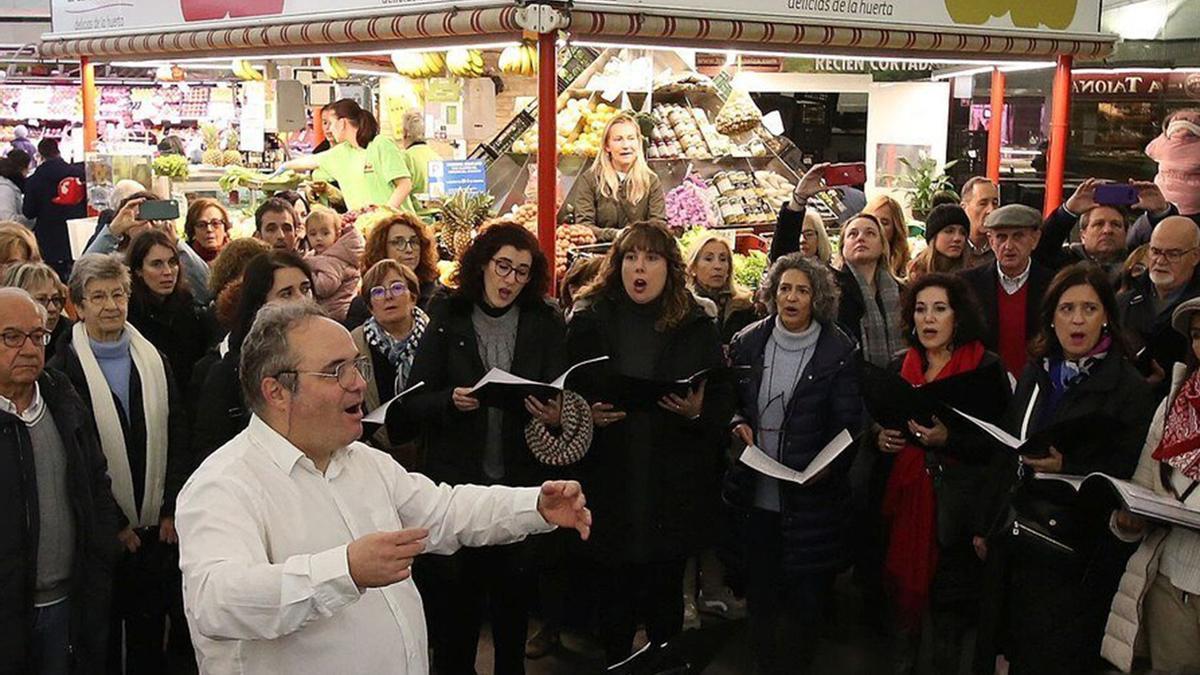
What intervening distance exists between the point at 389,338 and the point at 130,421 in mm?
962

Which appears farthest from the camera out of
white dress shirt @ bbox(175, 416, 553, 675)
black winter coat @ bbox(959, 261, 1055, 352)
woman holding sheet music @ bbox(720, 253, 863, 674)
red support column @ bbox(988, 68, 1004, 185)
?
red support column @ bbox(988, 68, 1004, 185)

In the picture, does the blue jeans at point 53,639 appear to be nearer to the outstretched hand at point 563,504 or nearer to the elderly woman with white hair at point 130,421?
the elderly woman with white hair at point 130,421

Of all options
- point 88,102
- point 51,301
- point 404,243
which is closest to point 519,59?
point 404,243

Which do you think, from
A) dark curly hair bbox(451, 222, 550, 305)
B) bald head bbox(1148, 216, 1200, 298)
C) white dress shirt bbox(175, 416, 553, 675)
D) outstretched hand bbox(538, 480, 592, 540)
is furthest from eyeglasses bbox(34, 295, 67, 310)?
bald head bbox(1148, 216, 1200, 298)

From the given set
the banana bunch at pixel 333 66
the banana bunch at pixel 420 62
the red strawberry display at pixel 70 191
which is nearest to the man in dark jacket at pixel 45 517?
the banana bunch at pixel 420 62

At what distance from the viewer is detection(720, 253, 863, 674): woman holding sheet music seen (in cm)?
427

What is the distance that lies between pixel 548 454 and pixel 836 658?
5.53 ft

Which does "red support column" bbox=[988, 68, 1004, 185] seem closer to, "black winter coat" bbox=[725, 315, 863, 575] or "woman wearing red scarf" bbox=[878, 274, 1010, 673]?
"woman wearing red scarf" bbox=[878, 274, 1010, 673]

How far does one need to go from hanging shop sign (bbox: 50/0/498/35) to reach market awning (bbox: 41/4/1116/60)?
1.9 inches

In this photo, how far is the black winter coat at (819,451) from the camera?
4254 mm

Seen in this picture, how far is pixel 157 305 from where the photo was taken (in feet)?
15.7

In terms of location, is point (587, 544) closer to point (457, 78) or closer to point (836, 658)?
point (836, 658)

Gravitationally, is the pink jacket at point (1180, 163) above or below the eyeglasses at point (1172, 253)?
above

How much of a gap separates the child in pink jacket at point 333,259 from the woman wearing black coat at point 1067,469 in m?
3.04
